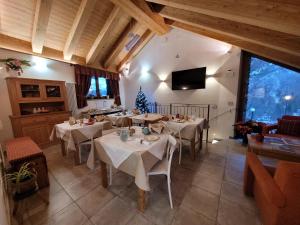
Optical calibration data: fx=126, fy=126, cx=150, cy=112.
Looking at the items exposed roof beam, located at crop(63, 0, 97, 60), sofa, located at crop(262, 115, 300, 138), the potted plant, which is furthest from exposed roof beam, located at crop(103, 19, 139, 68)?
sofa, located at crop(262, 115, 300, 138)

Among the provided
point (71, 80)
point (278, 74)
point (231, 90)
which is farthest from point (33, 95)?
point (278, 74)

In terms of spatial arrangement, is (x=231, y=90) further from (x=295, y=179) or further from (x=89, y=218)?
(x=89, y=218)

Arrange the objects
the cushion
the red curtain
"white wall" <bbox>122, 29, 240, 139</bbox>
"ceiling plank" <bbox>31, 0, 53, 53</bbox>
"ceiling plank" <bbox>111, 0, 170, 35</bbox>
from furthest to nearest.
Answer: the red curtain → "white wall" <bbox>122, 29, 240, 139</bbox> → "ceiling plank" <bbox>111, 0, 170, 35</bbox> → the cushion → "ceiling plank" <bbox>31, 0, 53, 53</bbox>

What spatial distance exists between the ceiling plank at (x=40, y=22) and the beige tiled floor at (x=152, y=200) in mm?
3292

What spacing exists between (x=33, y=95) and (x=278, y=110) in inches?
268

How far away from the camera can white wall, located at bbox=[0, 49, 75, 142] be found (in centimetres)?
322

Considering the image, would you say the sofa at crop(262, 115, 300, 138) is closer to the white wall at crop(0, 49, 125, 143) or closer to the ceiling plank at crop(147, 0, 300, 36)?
the ceiling plank at crop(147, 0, 300, 36)

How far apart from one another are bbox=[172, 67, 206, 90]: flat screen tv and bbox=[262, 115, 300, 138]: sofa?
213cm

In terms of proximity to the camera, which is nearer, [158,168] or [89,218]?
[89,218]

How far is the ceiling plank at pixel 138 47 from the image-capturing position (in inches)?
204

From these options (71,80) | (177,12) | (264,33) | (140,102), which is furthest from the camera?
(140,102)

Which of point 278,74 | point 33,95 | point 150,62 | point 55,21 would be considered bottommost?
point 33,95

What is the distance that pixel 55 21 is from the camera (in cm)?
334

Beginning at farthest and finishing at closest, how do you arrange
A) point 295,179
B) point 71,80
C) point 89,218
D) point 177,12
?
point 71,80
point 177,12
point 89,218
point 295,179
